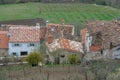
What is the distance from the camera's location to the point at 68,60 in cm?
3253

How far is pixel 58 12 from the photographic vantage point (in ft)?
221

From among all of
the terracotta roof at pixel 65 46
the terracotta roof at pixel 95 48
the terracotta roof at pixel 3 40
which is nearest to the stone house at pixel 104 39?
the terracotta roof at pixel 95 48

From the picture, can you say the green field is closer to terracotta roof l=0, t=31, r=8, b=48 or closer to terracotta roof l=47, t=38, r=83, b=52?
terracotta roof l=0, t=31, r=8, b=48

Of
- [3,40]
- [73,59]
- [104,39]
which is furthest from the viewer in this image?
[3,40]

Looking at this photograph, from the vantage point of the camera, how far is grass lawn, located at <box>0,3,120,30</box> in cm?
6212

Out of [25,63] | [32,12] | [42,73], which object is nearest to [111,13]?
[32,12]

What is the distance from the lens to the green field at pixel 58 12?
62.2 meters

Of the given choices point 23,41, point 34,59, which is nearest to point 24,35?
point 23,41

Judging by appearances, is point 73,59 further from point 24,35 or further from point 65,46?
point 24,35

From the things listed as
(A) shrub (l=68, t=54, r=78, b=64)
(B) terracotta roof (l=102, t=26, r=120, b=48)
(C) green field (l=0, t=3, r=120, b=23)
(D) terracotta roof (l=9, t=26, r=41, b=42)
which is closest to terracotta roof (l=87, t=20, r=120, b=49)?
(B) terracotta roof (l=102, t=26, r=120, b=48)

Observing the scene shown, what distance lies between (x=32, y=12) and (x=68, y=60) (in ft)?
119

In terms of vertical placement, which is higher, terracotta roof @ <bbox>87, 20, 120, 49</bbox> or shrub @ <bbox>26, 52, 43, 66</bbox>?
terracotta roof @ <bbox>87, 20, 120, 49</bbox>

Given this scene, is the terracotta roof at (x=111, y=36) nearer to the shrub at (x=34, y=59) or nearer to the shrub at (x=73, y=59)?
the shrub at (x=73, y=59)

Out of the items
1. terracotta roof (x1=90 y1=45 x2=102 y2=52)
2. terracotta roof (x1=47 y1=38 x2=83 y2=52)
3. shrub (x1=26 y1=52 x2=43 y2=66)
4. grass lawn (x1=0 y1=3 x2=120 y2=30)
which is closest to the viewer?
shrub (x1=26 y1=52 x2=43 y2=66)
